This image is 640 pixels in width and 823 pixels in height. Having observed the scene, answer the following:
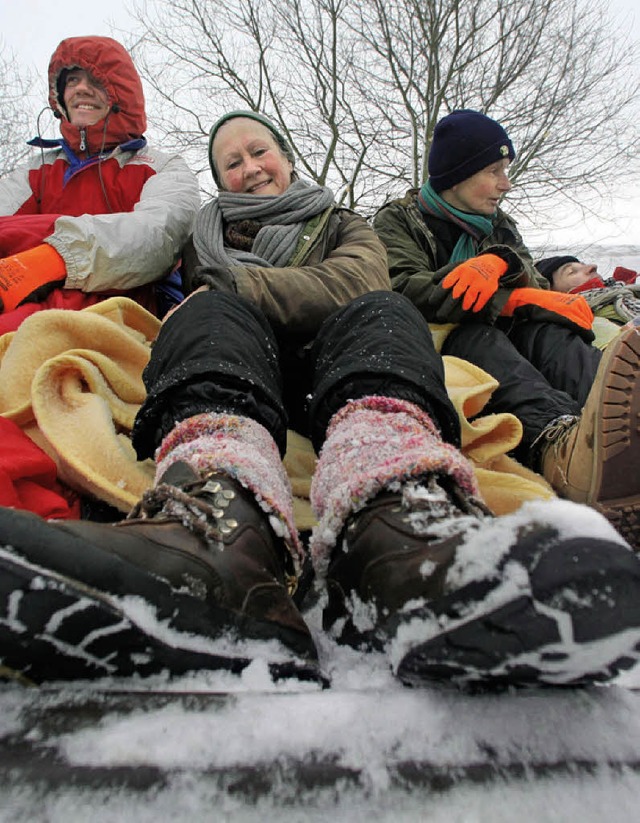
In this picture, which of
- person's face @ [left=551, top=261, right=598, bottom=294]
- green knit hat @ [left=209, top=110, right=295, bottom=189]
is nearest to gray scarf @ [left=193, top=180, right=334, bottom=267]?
green knit hat @ [left=209, top=110, right=295, bottom=189]

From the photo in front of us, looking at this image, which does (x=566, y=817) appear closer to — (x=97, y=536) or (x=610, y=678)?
(x=610, y=678)

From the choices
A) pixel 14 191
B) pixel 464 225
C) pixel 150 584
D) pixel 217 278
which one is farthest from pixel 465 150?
pixel 150 584

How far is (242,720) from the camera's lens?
40 centimetres

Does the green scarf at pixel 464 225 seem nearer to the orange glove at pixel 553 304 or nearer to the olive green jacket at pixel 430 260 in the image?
the olive green jacket at pixel 430 260

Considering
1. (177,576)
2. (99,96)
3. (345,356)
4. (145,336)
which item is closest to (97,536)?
(177,576)

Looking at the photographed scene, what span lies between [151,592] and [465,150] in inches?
82.2

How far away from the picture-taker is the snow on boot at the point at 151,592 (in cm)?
38

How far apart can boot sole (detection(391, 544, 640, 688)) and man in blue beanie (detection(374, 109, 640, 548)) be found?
61 cm

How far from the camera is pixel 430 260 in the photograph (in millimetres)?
1995

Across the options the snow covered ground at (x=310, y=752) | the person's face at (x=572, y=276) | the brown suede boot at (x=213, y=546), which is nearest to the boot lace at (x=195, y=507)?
the brown suede boot at (x=213, y=546)

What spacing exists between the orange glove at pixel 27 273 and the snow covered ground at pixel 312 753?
110 cm

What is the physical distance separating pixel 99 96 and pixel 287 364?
1296 millimetres

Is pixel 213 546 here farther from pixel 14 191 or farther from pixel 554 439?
pixel 14 191

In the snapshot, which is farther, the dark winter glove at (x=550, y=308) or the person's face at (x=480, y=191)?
the person's face at (x=480, y=191)
